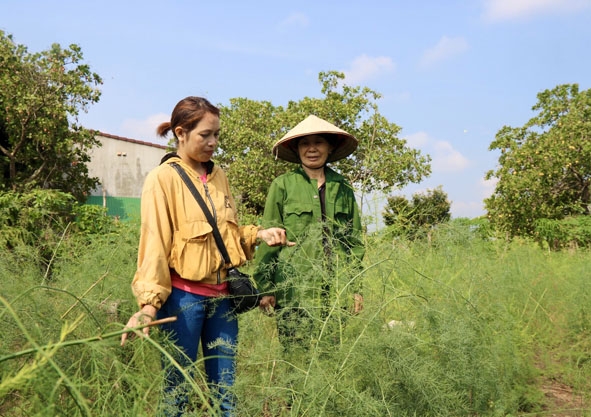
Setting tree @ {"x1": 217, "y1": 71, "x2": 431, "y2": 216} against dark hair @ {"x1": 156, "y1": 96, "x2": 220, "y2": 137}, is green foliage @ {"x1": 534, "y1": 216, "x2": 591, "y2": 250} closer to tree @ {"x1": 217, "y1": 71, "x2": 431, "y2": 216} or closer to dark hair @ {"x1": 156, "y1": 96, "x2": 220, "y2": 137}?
tree @ {"x1": 217, "y1": 71, "x2": 431, "y2": 216}

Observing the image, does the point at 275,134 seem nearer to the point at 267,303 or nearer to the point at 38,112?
the point at 38,112

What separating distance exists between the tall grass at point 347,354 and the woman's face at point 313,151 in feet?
1.65

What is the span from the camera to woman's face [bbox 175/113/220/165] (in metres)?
2.10

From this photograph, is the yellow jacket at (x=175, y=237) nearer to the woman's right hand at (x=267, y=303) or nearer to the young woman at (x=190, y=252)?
the young woman at (x=190, y=252)

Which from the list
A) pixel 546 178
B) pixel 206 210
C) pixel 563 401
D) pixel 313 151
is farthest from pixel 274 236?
pixel 546 178

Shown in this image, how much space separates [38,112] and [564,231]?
31.8 ft

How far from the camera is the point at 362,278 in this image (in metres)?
2.29

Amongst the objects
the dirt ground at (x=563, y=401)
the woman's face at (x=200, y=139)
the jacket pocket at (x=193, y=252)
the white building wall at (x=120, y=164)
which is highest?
the white building wall at (x=120, y=164)

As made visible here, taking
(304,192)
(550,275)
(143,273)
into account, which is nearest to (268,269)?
(304,192)

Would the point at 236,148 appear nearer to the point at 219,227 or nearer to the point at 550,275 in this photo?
the point at 550,275

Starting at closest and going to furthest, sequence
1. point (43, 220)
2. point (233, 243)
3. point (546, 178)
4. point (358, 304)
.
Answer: point (233, 243) → point (358, 304) → point (43, 220) → point (546, 178)

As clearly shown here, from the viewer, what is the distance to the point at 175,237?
2066mm

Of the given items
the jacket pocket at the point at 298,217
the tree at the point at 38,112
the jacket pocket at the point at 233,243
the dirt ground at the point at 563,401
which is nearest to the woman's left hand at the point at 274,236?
the jacket pocket at the point at 233,243

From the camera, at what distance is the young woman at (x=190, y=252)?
198 centimetres
